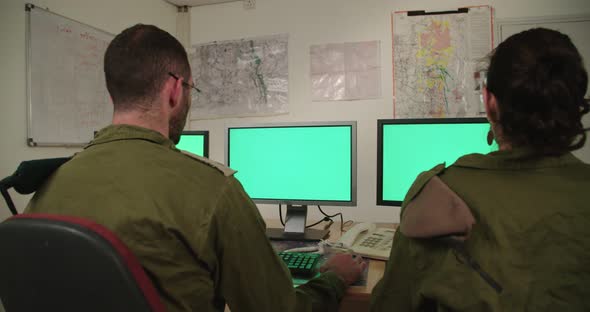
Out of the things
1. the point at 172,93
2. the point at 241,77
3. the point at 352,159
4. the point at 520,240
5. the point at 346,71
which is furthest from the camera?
the point at 241,77

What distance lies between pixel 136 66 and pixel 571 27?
2.24 m

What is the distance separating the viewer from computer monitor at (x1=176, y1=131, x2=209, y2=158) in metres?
1.74

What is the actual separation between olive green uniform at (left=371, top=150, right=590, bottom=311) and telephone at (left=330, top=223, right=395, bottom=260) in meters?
0.52

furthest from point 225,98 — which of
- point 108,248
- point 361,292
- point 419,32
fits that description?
point 108,248

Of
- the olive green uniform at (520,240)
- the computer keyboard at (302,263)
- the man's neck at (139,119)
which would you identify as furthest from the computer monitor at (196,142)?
the olive green uniform at (520,240)

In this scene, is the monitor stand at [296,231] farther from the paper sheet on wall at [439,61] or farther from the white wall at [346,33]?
the paper sheet on wall at [439,61]

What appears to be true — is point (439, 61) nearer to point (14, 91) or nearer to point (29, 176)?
point (29, 176)

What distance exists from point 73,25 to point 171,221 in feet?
5.64

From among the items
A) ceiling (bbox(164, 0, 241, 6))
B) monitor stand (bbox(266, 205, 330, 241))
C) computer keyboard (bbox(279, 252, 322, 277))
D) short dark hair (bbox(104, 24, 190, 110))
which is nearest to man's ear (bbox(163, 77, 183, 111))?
short dark hair (bbox(104, 24, 190, 110))

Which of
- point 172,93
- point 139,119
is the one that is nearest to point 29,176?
point 139,119

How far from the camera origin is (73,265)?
517 mm

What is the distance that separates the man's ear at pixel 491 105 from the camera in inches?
29.6

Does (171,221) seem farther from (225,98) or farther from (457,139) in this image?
(225,98)

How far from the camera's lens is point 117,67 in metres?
0.82
